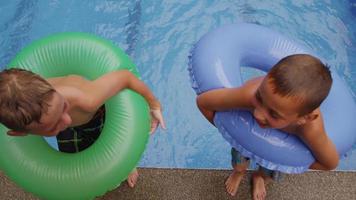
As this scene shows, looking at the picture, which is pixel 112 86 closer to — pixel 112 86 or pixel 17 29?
pixel 112 86

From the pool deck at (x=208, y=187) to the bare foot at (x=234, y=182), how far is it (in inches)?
1.1

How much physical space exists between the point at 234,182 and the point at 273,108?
2.75ft

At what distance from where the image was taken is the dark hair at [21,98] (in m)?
1.35

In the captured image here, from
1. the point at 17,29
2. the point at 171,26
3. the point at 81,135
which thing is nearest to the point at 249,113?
the point at 81,135

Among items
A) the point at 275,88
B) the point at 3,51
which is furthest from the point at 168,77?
the point at 275,88

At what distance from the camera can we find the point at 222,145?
2.64 metres

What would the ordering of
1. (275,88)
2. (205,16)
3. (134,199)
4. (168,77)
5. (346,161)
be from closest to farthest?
1. (275,88)
2. (134,199)
3. (346,161)
4. (168,77)
5. (205,16)

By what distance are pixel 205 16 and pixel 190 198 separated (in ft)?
4.98

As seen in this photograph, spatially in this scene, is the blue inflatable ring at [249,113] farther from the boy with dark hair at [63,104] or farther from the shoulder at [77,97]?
the shoulder at [77,97]

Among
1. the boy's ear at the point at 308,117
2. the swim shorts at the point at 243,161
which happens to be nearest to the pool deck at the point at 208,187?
the swim shorts at the point at 243,161

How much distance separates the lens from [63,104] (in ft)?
4.76

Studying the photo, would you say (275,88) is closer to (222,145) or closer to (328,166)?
(328,166)

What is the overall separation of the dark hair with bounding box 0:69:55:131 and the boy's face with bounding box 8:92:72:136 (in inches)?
0.7

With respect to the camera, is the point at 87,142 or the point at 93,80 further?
the point at 87,142
